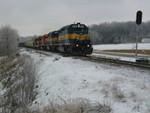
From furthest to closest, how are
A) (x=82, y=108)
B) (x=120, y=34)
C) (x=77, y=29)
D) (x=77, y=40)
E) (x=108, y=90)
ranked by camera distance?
(x=120, y=34) → (x=77, y=29) → (x=77, y=40) → (x=108, y=90) → (x=82, y=108)

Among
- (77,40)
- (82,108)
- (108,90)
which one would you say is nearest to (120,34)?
(77,40)

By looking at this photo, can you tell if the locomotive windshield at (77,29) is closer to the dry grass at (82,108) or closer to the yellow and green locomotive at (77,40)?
the yellow and green locomotive at (77,40)

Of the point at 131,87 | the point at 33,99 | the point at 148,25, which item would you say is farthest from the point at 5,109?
the point at 148,25

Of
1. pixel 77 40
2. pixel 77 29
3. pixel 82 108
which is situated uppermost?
pixel 77 29

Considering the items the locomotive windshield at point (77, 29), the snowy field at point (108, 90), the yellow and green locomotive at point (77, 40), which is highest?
the locomotive windshield at point (77, 29)

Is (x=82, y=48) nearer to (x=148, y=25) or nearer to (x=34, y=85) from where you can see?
(x=34, y=85)

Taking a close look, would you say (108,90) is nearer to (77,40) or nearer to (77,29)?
(77,40)

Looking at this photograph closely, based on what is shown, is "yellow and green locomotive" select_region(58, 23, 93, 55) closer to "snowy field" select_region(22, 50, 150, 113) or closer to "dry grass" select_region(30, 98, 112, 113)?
"snowy field" select_region(22, 50, 150, 113)

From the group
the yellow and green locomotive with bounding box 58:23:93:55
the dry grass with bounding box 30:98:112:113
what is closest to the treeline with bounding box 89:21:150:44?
the yellow and green locomotive with bounding box 58:23:93:55

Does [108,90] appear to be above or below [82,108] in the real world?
above

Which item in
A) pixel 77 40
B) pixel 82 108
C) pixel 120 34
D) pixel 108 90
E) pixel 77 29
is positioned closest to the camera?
pixel 82 108

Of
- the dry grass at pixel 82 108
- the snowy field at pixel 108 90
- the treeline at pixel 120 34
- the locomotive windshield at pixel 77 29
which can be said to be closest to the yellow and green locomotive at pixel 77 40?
the locomotive windshield at pixel 77 29

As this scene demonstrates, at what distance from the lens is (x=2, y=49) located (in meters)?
66.3

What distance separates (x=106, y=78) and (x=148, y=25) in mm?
172621
